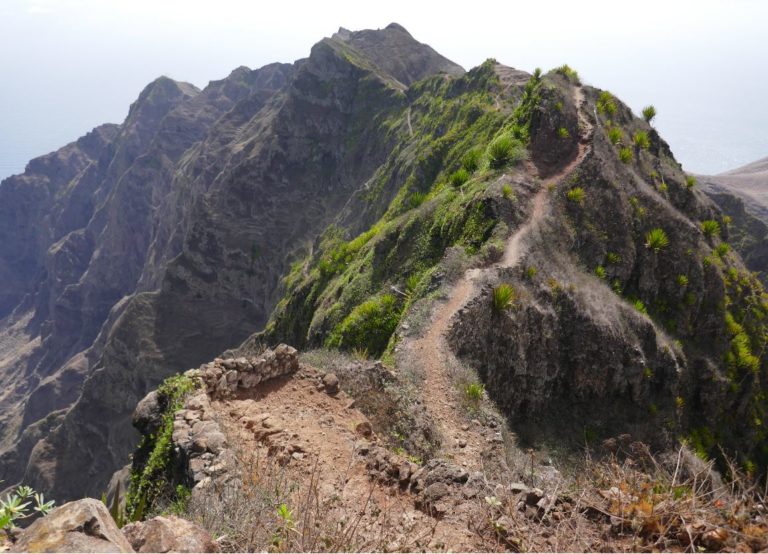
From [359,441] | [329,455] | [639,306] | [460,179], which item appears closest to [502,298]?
[639,306]

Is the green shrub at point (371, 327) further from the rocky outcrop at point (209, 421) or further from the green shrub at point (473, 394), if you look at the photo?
the rocky outcrop at point (209, 421)

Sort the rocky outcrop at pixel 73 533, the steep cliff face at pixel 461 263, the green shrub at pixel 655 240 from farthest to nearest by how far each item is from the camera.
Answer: the green shrub at pixel 655 240
the steep cliff face at pixel 461 263
the rocky outcrop at pixel 73 533

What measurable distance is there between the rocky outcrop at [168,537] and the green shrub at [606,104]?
107ft

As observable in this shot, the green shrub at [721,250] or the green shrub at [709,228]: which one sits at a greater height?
the green shrub at [709,228]

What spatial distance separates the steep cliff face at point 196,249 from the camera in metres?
79.0

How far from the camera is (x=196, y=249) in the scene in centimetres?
9669

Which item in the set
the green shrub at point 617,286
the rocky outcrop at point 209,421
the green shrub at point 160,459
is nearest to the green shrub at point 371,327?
the rocky outcrop at point 209,421

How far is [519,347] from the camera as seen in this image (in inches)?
757

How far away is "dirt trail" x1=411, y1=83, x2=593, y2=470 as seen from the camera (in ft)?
45.6

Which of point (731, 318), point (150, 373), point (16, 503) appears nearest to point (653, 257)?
point (731, 318)

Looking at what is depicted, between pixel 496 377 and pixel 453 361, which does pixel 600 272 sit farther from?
pixel 453 361

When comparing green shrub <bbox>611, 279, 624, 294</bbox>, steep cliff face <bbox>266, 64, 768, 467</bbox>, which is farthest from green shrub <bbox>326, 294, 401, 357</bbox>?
green shrub <bbox>611, 279, 624, 294</bbox>

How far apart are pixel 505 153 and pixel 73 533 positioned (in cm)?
2668

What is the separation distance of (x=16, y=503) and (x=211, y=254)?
96.7 m
